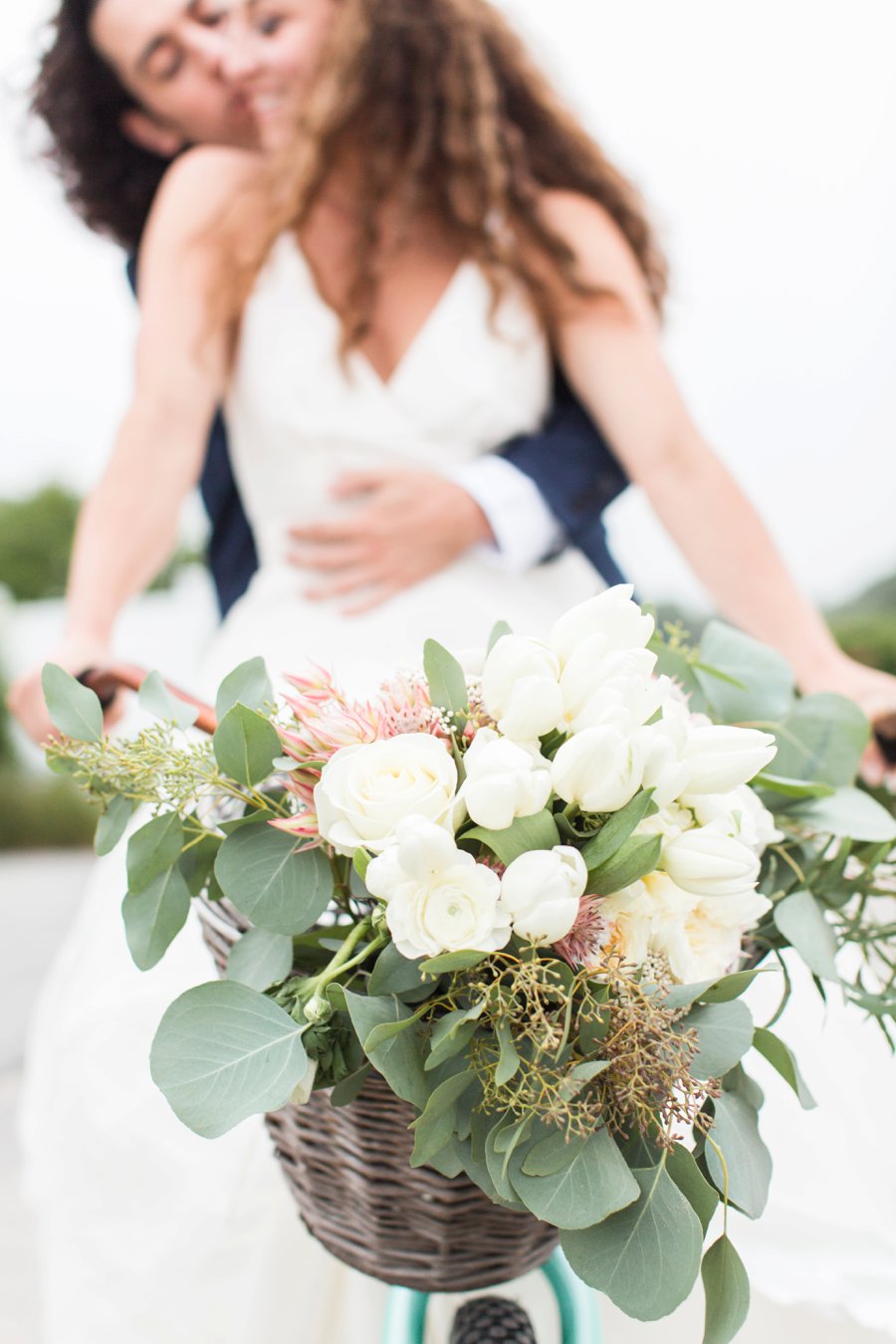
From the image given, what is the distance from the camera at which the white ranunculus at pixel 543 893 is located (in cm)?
34

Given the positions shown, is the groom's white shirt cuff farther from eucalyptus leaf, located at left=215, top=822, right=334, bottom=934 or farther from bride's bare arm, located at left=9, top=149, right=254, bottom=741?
eucalyptus leaf, located at left=215, top=822, right=334, bottom=934

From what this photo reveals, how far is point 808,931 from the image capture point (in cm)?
45

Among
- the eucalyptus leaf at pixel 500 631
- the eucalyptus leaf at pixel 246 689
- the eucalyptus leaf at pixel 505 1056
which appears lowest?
the eucalyptus leaf at pixel 505 1056

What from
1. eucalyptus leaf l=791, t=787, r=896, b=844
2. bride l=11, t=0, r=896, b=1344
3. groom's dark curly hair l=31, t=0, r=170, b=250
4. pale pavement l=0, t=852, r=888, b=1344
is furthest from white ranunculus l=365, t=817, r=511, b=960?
groom's dark curly hair l=31, t=0, r=170, b=250

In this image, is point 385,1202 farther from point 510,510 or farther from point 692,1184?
point 510,510

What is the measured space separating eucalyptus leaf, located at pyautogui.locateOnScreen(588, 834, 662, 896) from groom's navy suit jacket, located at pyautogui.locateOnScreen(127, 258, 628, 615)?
75 cm

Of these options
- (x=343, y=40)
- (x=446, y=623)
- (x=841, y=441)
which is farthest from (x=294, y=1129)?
(x=841, y=441)

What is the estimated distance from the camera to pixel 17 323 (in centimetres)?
220

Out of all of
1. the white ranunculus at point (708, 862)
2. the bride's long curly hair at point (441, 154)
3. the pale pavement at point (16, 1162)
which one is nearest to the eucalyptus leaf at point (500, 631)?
the white ranunculus at point (708, 862)

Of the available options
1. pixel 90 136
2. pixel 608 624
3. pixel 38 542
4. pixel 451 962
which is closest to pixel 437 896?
pixel 451 962

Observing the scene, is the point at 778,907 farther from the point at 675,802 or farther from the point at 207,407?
the point at 207,407

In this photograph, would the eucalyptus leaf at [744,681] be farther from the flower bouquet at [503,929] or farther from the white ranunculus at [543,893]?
the white ranunculus at [543,893]

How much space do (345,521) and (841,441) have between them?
1222mm

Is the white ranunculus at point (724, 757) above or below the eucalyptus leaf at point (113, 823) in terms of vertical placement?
above
